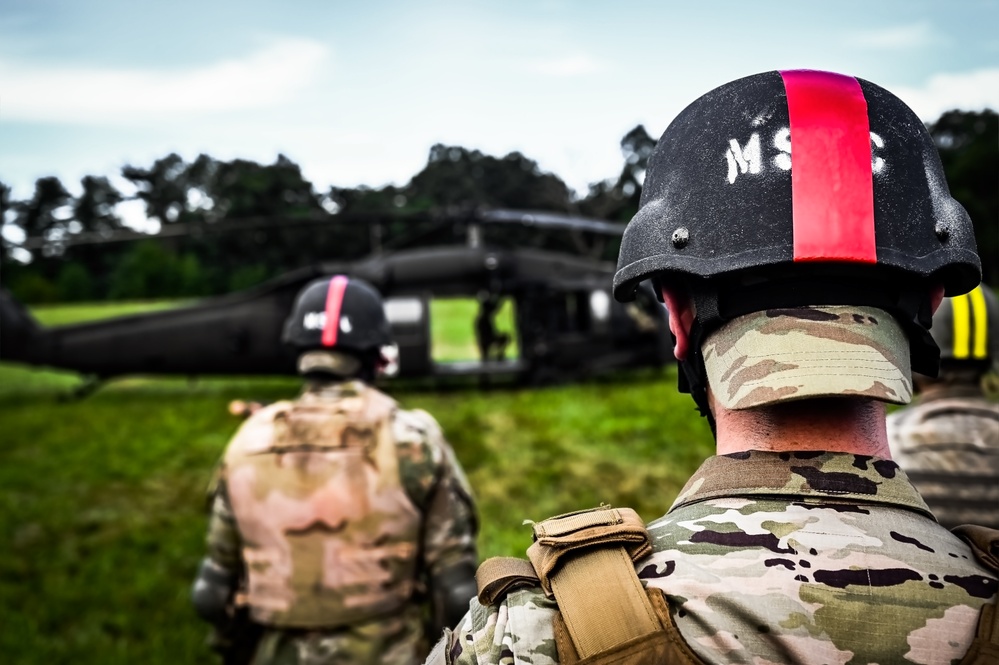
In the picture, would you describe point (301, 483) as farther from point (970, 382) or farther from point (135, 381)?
point (135, 381)

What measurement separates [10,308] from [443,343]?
8.59 metres

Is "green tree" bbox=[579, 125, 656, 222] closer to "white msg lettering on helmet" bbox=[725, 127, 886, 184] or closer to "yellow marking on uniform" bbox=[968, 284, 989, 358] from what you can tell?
"yellow marking on uniform" bbox=[968, 284, 989, 358]

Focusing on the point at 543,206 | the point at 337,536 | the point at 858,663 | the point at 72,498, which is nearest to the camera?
the point at 858,663

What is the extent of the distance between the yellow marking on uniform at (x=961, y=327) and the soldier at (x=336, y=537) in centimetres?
200

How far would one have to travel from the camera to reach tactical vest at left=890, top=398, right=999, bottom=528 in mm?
2656

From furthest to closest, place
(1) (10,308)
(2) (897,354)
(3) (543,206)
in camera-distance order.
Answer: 1. (3) (543,206)
2. (1) (10,308)
3. (2) (897,354)

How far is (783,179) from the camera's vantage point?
1.27 meters

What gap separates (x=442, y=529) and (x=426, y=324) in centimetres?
816

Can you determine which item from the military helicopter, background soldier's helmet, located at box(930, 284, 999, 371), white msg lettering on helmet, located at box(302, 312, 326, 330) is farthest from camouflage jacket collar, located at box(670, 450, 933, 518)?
the military helicopter

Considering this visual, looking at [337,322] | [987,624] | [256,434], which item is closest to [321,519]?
[256,434]

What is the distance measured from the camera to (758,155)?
4.27 feet

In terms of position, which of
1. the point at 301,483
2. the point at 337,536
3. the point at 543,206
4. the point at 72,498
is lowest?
the point at 72,498

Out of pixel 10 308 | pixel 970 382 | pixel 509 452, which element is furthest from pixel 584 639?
pixel 10 308

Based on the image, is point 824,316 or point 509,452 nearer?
point 824,316
